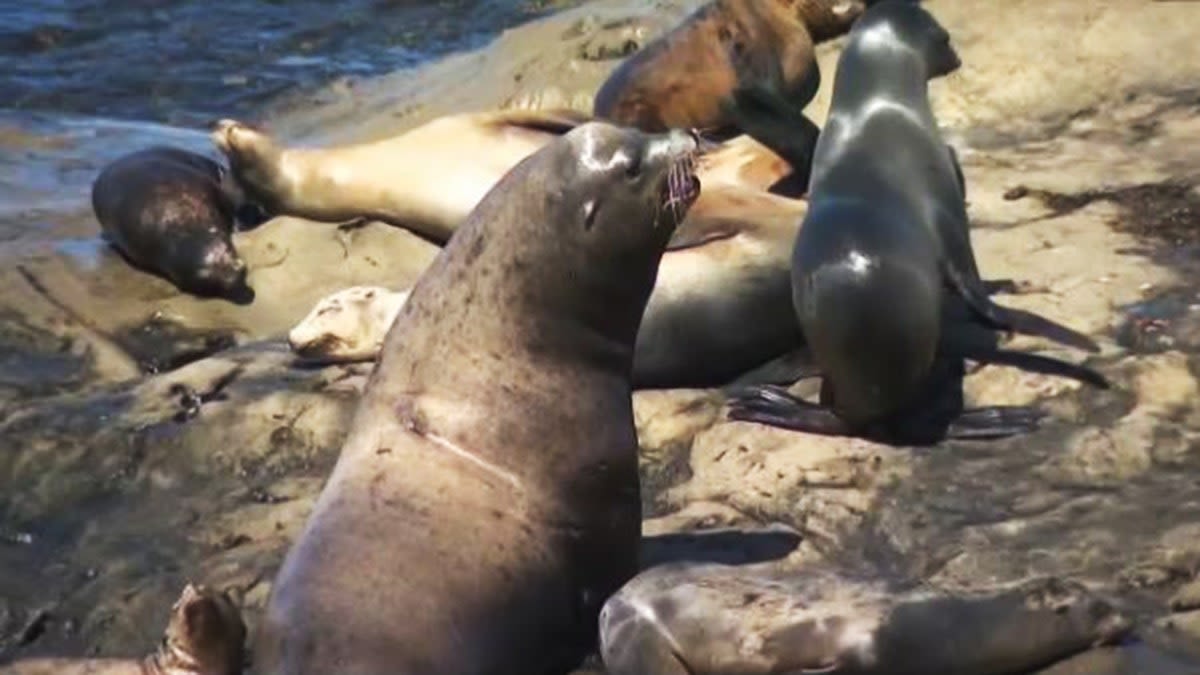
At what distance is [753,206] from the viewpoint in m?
7.07

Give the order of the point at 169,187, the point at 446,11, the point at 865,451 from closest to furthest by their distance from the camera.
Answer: the point at 865,451 → the point at 169,187 → the point at 446,11

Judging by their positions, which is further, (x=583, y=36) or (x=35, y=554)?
(x=583, y=36)

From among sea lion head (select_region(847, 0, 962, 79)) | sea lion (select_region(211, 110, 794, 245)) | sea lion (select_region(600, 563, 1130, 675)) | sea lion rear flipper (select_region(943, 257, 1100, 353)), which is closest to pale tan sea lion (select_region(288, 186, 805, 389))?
sea lion rear flipper (select_region(943, 257, 1100, 353))

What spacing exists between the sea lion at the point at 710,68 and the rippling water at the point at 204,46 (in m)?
3.29

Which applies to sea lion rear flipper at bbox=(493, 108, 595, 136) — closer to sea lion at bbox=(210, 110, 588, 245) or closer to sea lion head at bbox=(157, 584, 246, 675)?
sea lion at bbox=(210, 110, 588, 245)

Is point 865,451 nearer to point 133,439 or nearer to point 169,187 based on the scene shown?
point 133,439

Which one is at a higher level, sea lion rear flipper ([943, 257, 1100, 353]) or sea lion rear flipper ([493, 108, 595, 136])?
sea lion rear flipper ([943, 257, 1100, 353])

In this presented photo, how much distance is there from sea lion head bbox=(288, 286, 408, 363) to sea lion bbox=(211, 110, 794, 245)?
3.25 feet

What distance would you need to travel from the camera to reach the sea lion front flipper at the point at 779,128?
7.50 metres

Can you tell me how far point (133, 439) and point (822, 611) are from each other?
8.36ft

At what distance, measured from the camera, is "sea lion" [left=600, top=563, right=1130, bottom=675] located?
4293 millimetres

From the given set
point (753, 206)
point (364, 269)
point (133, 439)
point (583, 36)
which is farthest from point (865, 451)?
point (583, 36)

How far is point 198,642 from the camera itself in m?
4.59

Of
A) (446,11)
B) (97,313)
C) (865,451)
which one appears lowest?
(446,11)
